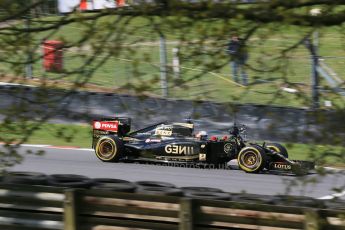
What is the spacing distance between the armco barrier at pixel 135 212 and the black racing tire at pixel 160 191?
32 centimetres

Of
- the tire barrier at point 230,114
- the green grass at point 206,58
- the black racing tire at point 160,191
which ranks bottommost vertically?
the black racing tire at point 160,191

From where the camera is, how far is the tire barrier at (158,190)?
492 cm

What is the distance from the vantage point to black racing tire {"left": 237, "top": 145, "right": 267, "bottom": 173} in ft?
37.4

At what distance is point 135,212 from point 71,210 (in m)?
0.48

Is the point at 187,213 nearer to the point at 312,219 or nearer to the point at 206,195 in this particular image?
the point at 206,195

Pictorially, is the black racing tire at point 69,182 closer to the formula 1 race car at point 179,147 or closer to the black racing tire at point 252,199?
the black racing tire at point 252,199

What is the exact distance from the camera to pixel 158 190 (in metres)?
5.43

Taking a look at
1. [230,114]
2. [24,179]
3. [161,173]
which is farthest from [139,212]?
[161,173]

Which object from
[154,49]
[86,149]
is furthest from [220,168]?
[154,49]

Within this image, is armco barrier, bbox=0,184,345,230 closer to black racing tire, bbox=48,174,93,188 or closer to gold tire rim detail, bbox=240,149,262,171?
black racing tire, bbox=48,174,93,188

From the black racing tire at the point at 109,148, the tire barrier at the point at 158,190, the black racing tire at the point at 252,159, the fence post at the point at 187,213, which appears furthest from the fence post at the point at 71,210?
the black racing tire at the point at 109,148

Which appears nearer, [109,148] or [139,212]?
[139,212]

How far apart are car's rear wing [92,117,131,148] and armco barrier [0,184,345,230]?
7.25 meters

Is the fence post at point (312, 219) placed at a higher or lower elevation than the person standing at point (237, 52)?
lower
